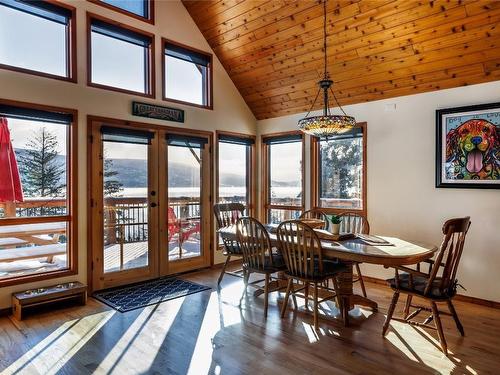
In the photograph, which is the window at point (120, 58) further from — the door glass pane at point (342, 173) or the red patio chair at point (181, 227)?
the door glass pane at point (342, 173)

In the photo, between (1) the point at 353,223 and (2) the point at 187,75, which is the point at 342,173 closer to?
(1) the point at 353,223

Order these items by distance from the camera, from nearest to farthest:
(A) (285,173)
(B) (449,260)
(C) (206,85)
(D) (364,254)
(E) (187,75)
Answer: (B) (449,260)
(D) (364,254)
(E) (187,75)
(C) (206,85)
(A) (285,173)

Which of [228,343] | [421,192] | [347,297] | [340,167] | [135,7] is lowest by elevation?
[228,343]

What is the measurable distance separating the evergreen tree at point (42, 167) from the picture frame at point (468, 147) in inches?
171

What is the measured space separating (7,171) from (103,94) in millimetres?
1354

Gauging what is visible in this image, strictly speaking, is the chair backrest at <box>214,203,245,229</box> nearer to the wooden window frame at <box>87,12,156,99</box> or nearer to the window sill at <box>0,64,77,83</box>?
the wooden window frame at <box>87,12,156,99</box>

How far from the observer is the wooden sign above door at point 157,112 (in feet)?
15.0

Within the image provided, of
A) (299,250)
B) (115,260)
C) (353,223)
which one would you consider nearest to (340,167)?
(353,223)

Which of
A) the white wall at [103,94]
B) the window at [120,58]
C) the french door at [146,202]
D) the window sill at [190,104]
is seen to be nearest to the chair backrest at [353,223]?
the french door at [146,202]

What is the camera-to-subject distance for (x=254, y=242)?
3.64 meters

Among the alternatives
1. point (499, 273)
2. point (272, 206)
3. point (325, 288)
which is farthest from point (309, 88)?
point (499, 273)

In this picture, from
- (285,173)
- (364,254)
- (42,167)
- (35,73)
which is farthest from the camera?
(285,173)

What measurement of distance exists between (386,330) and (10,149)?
4008 millimetres

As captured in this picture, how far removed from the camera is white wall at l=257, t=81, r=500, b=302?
3.86m
